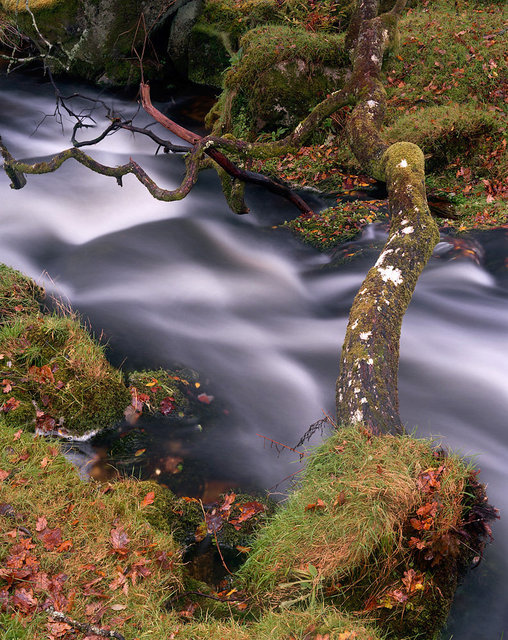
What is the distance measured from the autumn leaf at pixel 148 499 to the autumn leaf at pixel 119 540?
1.15 ft

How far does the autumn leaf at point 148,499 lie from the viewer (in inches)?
173

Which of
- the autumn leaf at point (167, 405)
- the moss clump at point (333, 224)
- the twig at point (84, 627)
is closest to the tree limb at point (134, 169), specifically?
the autumn leaf at point (167, 405)

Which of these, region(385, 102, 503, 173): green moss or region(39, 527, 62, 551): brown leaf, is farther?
region(385, 102, 503, 173): green moss

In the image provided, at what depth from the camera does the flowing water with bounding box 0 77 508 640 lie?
5.25 metres

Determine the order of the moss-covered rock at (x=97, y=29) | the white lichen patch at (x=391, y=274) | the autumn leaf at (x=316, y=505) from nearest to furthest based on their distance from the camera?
the autumn leaf at (x=316, y=505), the white lichen patch at (x=391, y=274), the moss-covered rock at (x=97, y=29)

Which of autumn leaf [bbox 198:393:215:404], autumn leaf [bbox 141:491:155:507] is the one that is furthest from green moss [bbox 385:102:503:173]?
autumn leaf [bbox 141:491:155:507]

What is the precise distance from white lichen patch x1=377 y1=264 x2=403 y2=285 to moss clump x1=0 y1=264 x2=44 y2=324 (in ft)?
14.2

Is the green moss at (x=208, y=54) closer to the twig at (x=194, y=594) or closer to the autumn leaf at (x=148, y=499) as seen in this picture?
the autumn leaf at (x=148, y=499)

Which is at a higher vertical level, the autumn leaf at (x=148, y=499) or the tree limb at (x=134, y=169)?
the tree limb at (x=134, y=169)

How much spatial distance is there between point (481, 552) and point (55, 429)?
3938 millimetres

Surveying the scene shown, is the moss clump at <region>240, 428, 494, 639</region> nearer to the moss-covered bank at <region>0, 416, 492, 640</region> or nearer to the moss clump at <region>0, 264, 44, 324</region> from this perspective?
the moss-covered bank at <region>0, 416, 492, 640</region>

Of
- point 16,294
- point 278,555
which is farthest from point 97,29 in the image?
point 278,555

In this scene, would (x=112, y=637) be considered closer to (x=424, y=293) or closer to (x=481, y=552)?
(x=481, y=552)

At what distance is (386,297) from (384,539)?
182 centimetres
